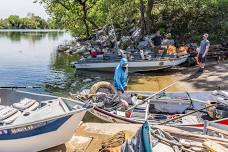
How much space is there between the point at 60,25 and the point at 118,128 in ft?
136

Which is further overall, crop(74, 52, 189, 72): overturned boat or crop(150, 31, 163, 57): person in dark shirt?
crop(150, 31, 163, 57): person in dark shirt

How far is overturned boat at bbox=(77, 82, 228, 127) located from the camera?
1347 centimetres

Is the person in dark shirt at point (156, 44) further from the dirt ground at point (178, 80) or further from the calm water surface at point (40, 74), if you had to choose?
the calm water surface at point (40, 74)

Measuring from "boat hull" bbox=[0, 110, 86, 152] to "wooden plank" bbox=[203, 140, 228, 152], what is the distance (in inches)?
165

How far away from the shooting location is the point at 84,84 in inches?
961

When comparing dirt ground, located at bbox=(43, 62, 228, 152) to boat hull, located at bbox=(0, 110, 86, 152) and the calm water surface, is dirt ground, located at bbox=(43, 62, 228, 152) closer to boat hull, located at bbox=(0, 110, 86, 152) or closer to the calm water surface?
boat hull, located at bbox=(0, 110, 86, 152)

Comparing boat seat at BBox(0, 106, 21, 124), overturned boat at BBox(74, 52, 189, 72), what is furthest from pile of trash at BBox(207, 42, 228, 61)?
boat seat at BBox(0, 106, 21, 124)

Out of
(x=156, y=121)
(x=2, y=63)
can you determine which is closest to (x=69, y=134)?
(x=156, y=121)

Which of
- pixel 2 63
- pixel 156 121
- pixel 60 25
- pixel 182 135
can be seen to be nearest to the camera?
pixel 182 135

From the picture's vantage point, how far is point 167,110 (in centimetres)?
1489

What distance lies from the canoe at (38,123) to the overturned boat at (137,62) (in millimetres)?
14038

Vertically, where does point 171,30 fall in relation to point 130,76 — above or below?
above

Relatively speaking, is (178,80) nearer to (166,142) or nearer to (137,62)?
(137,62)

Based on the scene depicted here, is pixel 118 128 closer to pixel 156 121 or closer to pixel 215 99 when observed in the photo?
pixel 156 121
